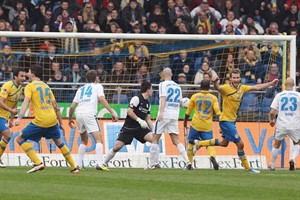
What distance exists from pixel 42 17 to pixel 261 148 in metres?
8.65

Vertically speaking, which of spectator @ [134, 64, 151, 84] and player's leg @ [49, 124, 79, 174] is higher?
spectator @ [134, 64, 151, 84]

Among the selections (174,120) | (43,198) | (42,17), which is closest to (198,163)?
(174,120)

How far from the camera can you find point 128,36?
83.9 feet

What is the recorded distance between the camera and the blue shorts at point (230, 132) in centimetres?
2197

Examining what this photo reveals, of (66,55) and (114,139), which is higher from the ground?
(66,55)

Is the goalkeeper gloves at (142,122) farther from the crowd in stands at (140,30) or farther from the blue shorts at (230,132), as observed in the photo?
the crowd in stands at (140,30)

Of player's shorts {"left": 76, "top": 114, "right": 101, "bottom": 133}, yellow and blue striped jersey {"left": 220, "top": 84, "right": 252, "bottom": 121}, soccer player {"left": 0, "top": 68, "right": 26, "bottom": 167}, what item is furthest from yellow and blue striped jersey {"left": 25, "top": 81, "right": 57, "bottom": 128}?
yellow and blue striped jersey {"left": 220, "top": 84, "right": 252, "bottom": 121}

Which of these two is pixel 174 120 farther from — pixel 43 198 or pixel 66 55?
pixel 43 198

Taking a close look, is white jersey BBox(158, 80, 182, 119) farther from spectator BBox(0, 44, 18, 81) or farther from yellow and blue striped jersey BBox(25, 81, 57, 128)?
spectator BBox(0, 44, 18, 81)

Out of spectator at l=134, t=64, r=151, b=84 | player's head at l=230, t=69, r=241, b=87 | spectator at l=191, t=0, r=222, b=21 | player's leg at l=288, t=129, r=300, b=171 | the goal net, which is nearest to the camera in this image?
player's head at l=230, t=69, r=241, b=87

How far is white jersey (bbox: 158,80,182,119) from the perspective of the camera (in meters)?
22.7

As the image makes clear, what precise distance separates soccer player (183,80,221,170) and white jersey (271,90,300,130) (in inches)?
58.2

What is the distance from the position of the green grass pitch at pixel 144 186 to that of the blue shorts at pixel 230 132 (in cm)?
166

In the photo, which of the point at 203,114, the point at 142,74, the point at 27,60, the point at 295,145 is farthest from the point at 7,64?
the point at 295,145
